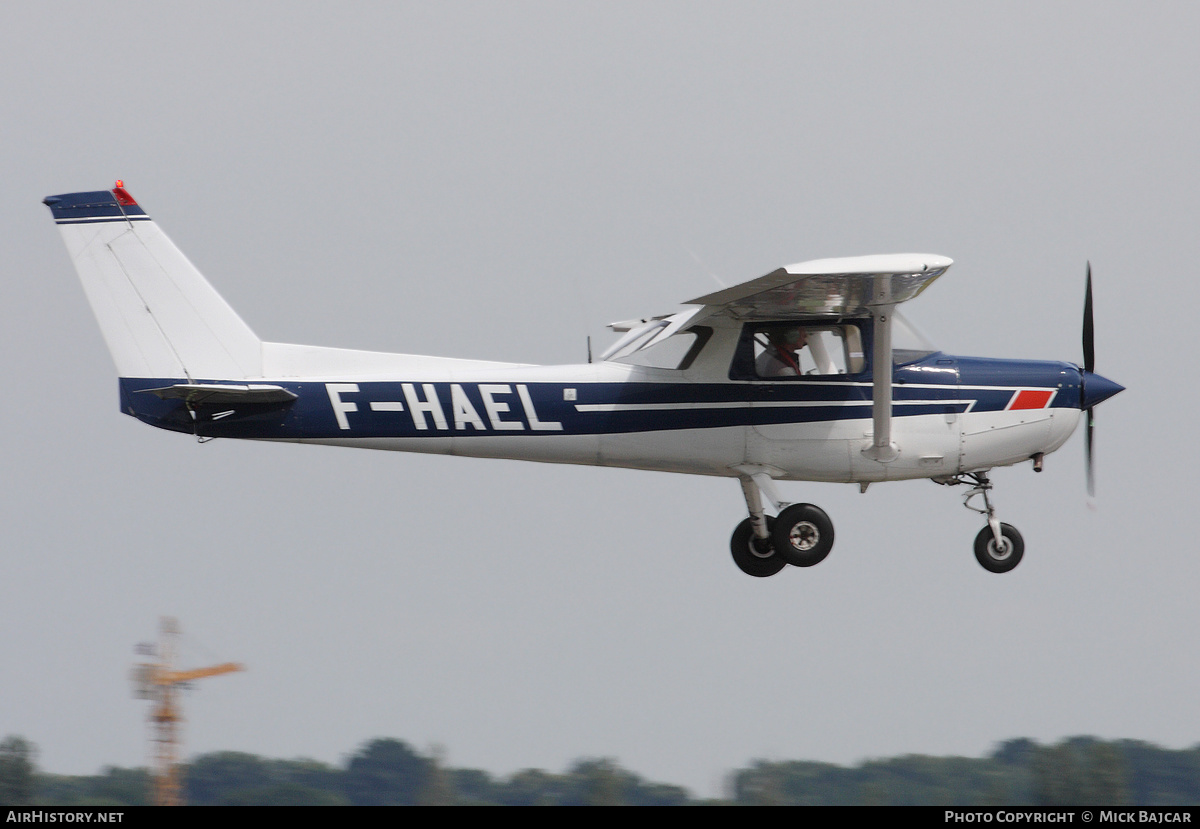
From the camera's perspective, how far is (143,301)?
44.2 ft

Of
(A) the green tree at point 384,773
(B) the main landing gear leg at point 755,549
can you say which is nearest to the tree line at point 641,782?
(A) the green tree at point 384,773

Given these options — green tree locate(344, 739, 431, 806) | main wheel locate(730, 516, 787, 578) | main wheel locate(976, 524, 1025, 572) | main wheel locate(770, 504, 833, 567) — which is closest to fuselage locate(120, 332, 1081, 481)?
main wheel locate(770, 504, 833, 567)

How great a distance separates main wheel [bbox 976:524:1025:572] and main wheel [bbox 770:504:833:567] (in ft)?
5.42

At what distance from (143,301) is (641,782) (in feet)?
96.9

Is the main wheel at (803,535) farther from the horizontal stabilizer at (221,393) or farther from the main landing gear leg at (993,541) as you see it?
the horizontal stabilizer at (221,393)

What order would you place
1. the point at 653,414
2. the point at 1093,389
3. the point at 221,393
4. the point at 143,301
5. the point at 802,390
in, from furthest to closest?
the point at 1093,389
the point at 802,390
the point at 653,414
the point at 143,301
the point at 221,393

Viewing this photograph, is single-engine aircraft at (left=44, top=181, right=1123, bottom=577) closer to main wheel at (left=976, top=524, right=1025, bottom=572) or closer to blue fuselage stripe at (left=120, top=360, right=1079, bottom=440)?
blue fuselage stripe at (left=120, top=360, right=1079, bottom=440)

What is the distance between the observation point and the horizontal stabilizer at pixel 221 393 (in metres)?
13.2

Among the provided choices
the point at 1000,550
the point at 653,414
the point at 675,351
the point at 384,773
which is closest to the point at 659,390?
the point at 653,414

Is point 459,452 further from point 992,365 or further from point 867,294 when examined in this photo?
point 992,365

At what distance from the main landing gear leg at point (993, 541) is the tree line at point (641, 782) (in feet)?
66.9

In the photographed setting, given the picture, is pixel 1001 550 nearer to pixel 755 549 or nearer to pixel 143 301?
pixel 755 549
